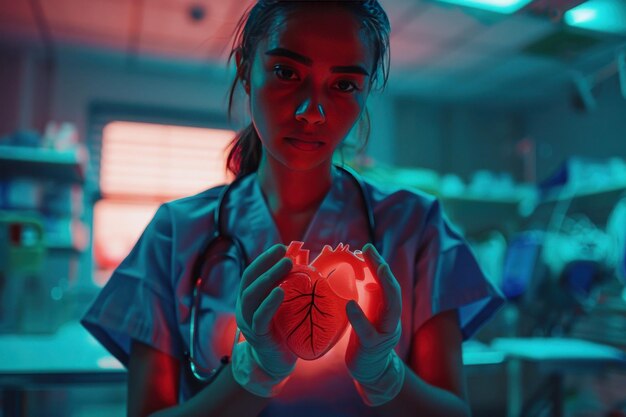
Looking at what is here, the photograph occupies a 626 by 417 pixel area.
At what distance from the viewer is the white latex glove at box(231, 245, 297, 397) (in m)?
0.52

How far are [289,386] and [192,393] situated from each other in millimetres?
169

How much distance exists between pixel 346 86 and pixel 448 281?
344mm

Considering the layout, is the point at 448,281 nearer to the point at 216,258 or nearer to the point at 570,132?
the point at 216,258

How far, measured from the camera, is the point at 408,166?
16.9ft

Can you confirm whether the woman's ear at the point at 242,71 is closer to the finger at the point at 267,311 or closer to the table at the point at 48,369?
the finger at the point at 267,311

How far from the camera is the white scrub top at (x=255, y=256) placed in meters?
0.71

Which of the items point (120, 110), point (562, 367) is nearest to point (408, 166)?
point (120, 110)

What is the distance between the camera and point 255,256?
77 centimetres

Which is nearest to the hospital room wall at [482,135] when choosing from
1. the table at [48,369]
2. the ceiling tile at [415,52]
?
the ceiling tile at [415,52]

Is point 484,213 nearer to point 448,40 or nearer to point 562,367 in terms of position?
point 448,40

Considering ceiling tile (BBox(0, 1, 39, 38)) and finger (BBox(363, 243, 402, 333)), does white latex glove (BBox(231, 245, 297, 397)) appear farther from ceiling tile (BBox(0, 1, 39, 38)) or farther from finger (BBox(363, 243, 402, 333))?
ceiling tile (BBox(0, 1, 39, 38))

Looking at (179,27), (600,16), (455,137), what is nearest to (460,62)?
(455,137)

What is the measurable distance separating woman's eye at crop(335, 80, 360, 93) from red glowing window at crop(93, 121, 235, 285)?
342 cm

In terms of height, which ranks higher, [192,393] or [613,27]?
[613,27]
